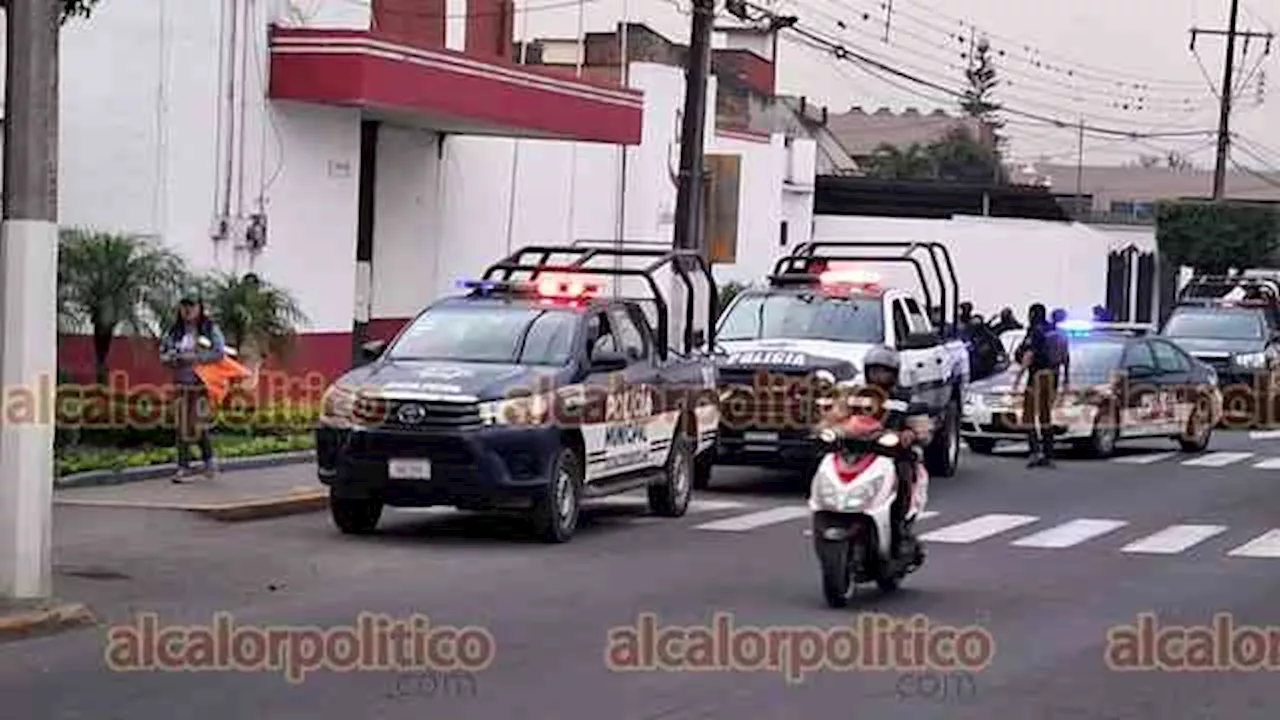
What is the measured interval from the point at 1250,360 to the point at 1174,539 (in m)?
17.5

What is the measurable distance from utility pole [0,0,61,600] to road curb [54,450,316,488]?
20.3 ft

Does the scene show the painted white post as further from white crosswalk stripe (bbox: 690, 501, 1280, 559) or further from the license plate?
the license plate

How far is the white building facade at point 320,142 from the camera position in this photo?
1016 inches

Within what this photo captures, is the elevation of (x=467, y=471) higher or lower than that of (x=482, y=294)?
lower

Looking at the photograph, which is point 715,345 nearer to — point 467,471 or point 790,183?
point 467,471

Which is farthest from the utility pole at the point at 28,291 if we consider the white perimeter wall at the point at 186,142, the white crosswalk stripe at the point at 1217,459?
the white crosswalk stripe at the point at 1217,459

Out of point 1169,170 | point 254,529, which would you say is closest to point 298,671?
point 254,529

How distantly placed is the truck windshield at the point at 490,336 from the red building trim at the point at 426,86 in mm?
8774

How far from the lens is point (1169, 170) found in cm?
12912

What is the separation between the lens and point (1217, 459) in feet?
95.6

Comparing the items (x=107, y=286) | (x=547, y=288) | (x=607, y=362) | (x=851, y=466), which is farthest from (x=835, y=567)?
(x=107, y=286)

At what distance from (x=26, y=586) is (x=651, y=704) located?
165 inches

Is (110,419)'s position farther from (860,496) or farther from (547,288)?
(860,496)

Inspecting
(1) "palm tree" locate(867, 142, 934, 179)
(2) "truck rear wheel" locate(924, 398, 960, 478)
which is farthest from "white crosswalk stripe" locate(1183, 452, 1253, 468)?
(1) "palm tree" locate(867, 142, 934, 179)
